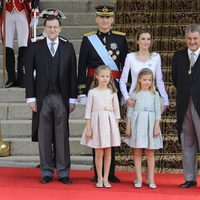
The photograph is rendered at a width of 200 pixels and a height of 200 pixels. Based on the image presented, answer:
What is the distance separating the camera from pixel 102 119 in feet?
18.5

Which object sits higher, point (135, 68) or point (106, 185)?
point (135, 68)

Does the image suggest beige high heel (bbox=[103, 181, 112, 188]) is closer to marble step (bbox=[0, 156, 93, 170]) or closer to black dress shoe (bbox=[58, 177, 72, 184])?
black dress shoe (bbox=[58, 177, 72, 184])

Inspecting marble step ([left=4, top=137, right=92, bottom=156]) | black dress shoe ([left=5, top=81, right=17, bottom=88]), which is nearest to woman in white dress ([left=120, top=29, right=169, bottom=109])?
marble step ([left=4, top=137, right=92, bottom=156])

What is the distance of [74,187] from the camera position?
219 inches

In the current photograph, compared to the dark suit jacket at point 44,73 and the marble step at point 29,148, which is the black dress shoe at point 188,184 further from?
the marble step at point 29,148

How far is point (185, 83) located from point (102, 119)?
2.77 ft

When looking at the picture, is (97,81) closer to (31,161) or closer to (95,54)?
(95,54)

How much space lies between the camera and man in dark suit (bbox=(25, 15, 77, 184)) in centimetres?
582

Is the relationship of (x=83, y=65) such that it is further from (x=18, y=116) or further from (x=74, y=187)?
(x=18, y=116)

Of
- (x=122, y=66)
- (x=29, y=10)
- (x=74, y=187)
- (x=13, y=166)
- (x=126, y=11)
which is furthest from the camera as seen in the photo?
(x=126, y=11)

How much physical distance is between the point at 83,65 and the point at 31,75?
0.51 m

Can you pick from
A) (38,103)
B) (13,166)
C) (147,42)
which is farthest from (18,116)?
(147,42)

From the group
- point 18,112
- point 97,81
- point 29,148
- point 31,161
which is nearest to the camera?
point 97,81

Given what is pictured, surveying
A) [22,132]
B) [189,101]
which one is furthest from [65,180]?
[22,132]
